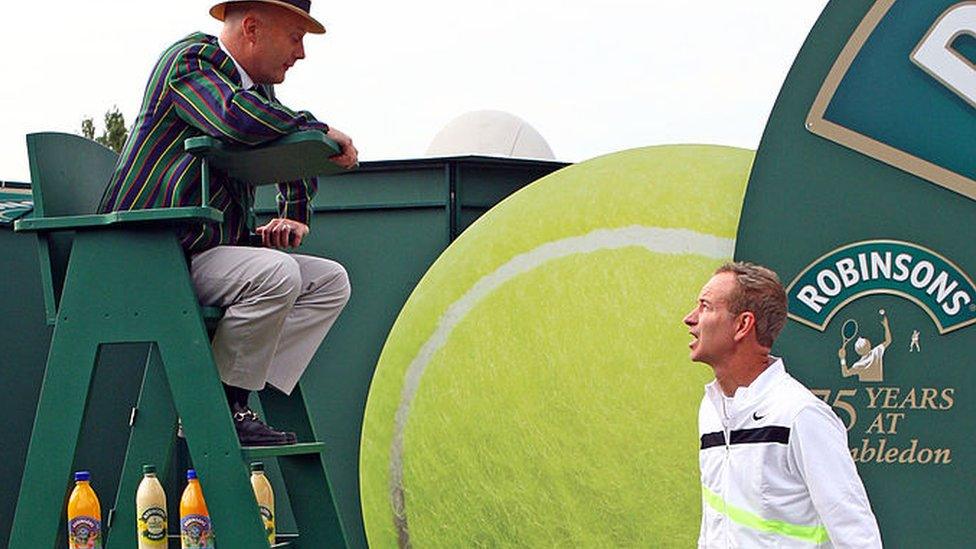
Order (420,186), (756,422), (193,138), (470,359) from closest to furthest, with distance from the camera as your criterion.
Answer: (756,422), (193,138), (470,359), (420,186)

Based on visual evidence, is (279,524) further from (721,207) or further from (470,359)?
(721,207)

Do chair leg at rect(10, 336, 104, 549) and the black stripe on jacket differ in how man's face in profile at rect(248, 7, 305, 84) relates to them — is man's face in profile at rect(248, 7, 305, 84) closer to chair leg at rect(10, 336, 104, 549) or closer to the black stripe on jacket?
chair leg at rect(10, 336, 104, 549)

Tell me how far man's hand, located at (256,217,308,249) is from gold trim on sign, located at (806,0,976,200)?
1449 mm

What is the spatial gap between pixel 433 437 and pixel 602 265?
0.74 m

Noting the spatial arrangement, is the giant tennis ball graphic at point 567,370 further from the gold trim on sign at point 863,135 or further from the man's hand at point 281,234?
the man's hand at point 281,234

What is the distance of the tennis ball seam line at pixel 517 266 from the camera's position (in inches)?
152

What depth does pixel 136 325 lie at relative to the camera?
354cm

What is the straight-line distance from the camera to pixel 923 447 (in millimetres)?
3584

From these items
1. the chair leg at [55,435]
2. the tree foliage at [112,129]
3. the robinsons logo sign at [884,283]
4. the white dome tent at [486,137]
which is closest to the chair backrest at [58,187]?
the chair leg at [55,435]

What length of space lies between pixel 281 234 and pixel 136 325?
58 cm

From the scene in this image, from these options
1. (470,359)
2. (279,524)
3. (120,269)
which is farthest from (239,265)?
(279,524)

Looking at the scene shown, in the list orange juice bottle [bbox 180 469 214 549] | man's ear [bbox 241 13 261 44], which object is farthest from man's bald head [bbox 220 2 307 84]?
orange juice bottle [bbox 180 469 214 549]

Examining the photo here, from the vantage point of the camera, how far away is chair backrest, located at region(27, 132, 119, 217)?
145 inches

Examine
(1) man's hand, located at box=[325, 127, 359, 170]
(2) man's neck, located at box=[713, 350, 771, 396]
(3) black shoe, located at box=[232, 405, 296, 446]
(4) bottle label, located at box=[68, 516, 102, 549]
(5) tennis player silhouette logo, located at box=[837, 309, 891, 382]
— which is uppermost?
(1) man's hand, located at box=[325, 127, 359, 170]
